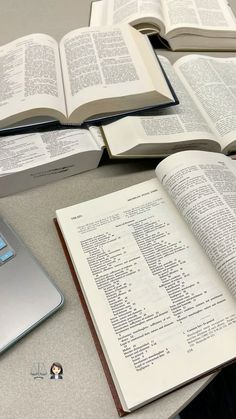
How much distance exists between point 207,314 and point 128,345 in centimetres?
11

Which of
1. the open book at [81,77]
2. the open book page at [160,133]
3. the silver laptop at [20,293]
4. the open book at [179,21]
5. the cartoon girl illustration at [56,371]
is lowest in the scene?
the cartoon girl illustration at [56,371]

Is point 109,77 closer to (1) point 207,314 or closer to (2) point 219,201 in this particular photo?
(2) point 219,201

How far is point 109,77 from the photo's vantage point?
2.26 ft

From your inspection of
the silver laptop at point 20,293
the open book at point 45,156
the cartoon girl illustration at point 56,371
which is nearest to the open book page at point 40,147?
the open book at point 45,156

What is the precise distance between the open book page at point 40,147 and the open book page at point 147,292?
0.30 ft

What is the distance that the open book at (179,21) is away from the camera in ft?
2.91

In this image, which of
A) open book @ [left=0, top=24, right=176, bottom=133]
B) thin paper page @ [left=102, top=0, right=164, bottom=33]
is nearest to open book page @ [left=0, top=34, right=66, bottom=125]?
open book @ [left=0, top=24, right=176, bottom=133]

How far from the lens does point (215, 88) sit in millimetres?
753

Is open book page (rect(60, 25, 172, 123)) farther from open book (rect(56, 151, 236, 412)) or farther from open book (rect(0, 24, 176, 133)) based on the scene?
open book (rect(56, 151, 236, 412))

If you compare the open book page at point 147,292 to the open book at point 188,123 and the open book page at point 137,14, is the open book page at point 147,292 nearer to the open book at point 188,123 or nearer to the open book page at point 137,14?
the open book at point 188,123

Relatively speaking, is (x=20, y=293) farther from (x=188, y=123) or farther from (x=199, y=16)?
(x=199, y=16)

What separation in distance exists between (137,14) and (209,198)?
1.78 feet

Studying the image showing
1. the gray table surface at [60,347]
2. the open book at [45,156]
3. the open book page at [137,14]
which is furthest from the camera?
the open book page at [137,14]

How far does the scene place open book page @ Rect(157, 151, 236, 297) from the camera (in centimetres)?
51
